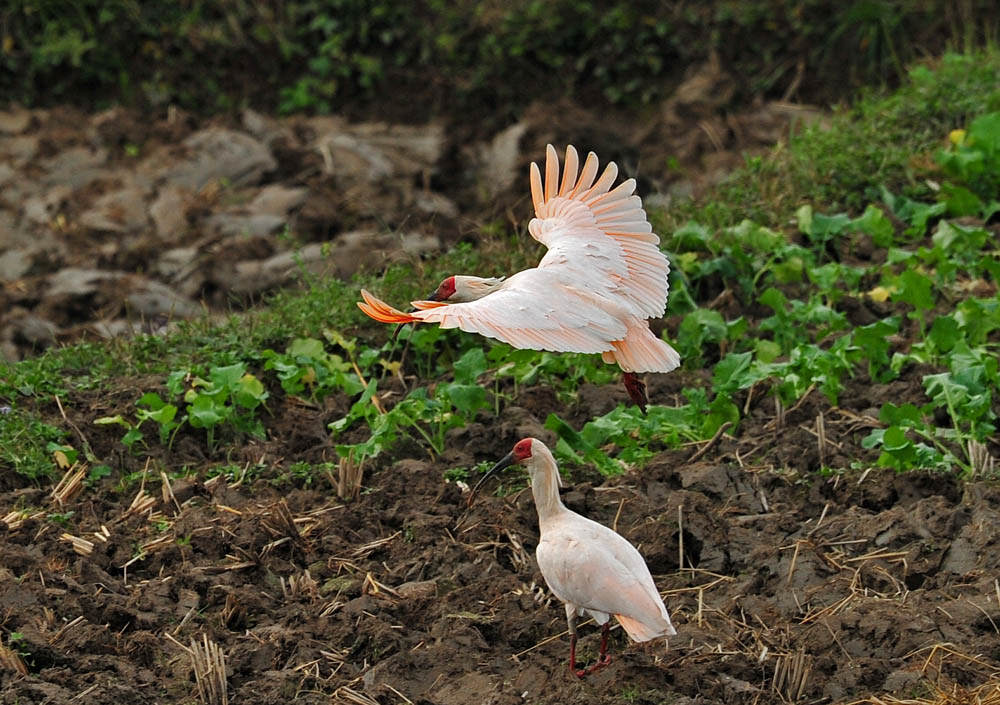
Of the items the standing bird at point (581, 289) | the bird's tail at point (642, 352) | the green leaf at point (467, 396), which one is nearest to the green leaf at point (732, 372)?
the green leaf at point (467, 396)

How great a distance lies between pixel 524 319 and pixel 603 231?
724 millimetres

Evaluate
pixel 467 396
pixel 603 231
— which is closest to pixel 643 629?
pixel 603 231

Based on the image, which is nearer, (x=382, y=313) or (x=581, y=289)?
(x=382, y=313)

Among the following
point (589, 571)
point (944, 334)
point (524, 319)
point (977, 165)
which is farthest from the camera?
point (977, 165)

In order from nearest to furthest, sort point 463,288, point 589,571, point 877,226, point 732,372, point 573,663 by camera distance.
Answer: point 589,571 → point 573,663 → point 463,288 → point 732,372 → point 877,226

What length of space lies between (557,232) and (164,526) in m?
1.92

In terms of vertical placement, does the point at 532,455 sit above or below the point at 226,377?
above

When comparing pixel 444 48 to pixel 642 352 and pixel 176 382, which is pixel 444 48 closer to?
pixel 176 382

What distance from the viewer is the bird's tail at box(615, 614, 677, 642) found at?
12.7 feet

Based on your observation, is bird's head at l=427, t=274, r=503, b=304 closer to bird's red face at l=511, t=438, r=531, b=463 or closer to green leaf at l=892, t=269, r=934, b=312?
bird's red face at l=511, t=438, r=531, b=463

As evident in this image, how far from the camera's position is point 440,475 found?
208 inches

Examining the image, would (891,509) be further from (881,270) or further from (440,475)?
(881,270)

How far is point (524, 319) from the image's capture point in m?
3.79

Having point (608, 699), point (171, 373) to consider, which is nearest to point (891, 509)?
point (608, 699)
